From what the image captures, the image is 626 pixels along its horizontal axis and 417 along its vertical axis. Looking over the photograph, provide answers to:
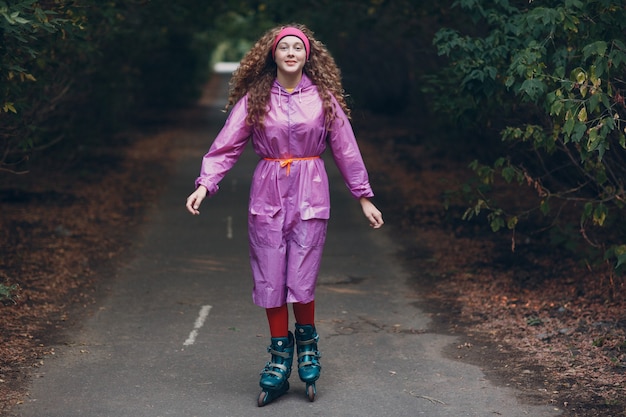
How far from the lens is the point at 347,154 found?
6098 mm

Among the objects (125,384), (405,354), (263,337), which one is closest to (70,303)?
(263,337)

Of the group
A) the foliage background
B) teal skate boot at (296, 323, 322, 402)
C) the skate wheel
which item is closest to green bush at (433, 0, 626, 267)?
the foliage background

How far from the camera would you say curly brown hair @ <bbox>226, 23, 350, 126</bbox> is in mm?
5961

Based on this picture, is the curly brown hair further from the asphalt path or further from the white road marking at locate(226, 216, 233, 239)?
the white road marking at locate(226, 216, 233, 239)

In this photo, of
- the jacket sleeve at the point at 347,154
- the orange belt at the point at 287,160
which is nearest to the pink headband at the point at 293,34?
the jacket sleeve at the point at 347,154

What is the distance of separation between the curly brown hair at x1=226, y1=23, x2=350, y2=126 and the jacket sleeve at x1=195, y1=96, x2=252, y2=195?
3.0 inches

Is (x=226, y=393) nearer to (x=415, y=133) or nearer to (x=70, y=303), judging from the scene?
(x=70, y=303)

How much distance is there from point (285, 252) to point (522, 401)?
1.67 metres

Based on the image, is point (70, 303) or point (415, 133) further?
point (415, 133)

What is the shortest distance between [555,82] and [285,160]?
2.28 meters

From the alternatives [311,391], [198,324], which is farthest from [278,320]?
[198,324]

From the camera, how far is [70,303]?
29.6 ft

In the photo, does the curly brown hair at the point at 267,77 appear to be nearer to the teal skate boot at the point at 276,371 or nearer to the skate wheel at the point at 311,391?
the teal skate boot at the point at 276,371

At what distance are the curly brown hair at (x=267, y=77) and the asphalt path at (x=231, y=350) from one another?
5.57 feet
